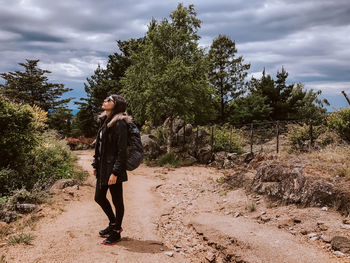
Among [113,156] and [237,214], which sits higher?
[113,156]

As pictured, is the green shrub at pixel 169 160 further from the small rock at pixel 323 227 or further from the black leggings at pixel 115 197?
the black leggings at pixel 115 197

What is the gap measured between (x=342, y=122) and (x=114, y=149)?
11.2 meters

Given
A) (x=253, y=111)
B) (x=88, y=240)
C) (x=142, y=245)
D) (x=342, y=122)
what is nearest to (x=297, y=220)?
(x=142, y=245)

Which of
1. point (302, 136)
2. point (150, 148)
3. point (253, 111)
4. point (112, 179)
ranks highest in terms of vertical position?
point (253, 111)

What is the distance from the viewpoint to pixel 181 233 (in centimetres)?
520

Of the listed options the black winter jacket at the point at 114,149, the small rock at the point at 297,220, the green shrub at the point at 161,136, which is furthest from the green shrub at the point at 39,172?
the green shrub at the point at 161,136

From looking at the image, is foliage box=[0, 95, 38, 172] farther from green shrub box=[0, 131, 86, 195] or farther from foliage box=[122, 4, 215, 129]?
foliage box=[122, 4, 215, 129]

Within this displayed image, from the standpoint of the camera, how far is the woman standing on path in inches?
145

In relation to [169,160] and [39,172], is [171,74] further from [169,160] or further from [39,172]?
[39,172]

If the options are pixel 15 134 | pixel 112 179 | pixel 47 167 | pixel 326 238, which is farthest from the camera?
pixel 47 167

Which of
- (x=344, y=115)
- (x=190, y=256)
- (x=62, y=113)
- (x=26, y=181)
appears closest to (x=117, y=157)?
(x=190, y=256)

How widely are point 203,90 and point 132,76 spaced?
531 centimetres

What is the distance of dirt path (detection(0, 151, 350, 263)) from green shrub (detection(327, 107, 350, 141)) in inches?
265

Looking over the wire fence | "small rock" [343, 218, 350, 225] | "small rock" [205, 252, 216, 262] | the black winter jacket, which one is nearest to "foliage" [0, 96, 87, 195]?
the black winter jacket
